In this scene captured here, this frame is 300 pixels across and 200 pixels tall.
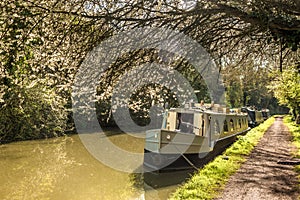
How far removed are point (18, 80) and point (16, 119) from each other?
49.3ft

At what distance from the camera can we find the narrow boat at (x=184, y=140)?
1133 centimetres

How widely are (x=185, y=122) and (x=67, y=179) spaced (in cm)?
459

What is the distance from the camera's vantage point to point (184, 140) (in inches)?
450

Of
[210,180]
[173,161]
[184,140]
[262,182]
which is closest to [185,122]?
[184,140]

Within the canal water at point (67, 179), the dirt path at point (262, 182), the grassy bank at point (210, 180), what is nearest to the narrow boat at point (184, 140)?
the canal water at point (67, 179)

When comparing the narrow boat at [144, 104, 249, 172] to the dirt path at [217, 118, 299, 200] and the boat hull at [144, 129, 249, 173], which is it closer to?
the boat hull at [144, 129, 249, 173]

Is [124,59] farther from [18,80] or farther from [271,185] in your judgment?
[271,185]

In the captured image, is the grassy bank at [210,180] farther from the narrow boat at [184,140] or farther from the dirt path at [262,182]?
the narrow boat at [184,140]

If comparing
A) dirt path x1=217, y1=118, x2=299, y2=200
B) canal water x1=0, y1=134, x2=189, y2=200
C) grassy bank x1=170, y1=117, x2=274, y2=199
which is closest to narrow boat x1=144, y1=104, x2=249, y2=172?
canal water x1=0, y1=134, x2=189, y2=200

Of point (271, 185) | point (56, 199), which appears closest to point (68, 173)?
point (56, 199)

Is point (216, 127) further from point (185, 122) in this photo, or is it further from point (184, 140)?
point (184, 140)

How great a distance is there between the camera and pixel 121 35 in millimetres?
4543

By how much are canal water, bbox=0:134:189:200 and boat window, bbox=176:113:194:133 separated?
2.02 meters

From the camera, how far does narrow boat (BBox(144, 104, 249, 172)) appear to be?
11328 millimetres
